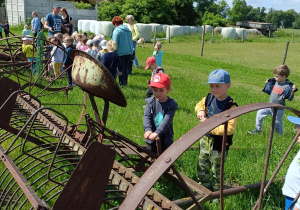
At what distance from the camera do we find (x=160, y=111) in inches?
131

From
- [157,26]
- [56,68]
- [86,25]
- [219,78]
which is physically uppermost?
[157,26]

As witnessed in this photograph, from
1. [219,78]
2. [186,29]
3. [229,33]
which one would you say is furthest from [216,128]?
[229,33]

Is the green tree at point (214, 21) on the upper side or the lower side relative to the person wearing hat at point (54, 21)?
upper

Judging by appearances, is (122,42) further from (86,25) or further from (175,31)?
(175,31)

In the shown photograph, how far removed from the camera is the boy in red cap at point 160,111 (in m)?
3.17

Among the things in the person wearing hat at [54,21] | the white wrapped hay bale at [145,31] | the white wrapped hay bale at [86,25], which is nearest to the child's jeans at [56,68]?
the person wearing hat at [54,21]

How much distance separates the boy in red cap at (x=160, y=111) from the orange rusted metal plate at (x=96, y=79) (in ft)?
3.29

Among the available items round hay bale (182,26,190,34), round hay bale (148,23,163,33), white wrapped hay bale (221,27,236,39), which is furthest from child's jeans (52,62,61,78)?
white wrapped hay bale (221,27,236,39)

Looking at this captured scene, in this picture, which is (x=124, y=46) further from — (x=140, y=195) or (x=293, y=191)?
(x=140, y=195)

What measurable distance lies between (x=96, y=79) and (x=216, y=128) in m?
1.33

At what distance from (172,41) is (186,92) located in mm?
20372

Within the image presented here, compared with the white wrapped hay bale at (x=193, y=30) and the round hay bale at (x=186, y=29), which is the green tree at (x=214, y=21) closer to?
the white wrapped hay bale at (x=193, y=30)

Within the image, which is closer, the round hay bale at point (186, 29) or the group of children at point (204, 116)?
the group of children at point (204, 116)

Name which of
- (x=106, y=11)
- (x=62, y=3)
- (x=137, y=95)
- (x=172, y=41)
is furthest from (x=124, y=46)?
(x=106, y=11)
